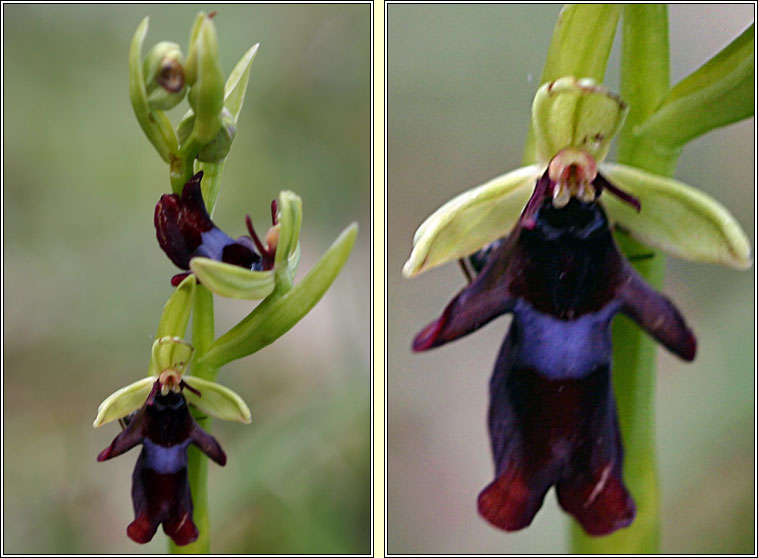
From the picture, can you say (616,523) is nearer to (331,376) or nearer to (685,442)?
(685,442)

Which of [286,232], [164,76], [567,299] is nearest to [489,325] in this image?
[567,299]

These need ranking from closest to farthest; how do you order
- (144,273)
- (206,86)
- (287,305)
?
(206,86), (287,305), (144,273)

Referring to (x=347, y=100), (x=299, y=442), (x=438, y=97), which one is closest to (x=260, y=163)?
(x=347, y=100)

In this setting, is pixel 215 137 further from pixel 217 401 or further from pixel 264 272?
pixel 217 401

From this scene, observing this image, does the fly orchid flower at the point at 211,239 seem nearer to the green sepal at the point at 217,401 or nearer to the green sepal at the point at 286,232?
the green sepal at the point at 286,232

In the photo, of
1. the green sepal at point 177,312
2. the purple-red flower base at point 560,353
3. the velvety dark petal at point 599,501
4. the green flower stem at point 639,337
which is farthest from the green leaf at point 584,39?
the green sepal at point 177,312

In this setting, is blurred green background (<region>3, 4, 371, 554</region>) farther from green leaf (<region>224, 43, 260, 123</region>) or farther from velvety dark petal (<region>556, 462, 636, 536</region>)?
velvety dark petal (<region>556, 462, 636, 536</region>)
